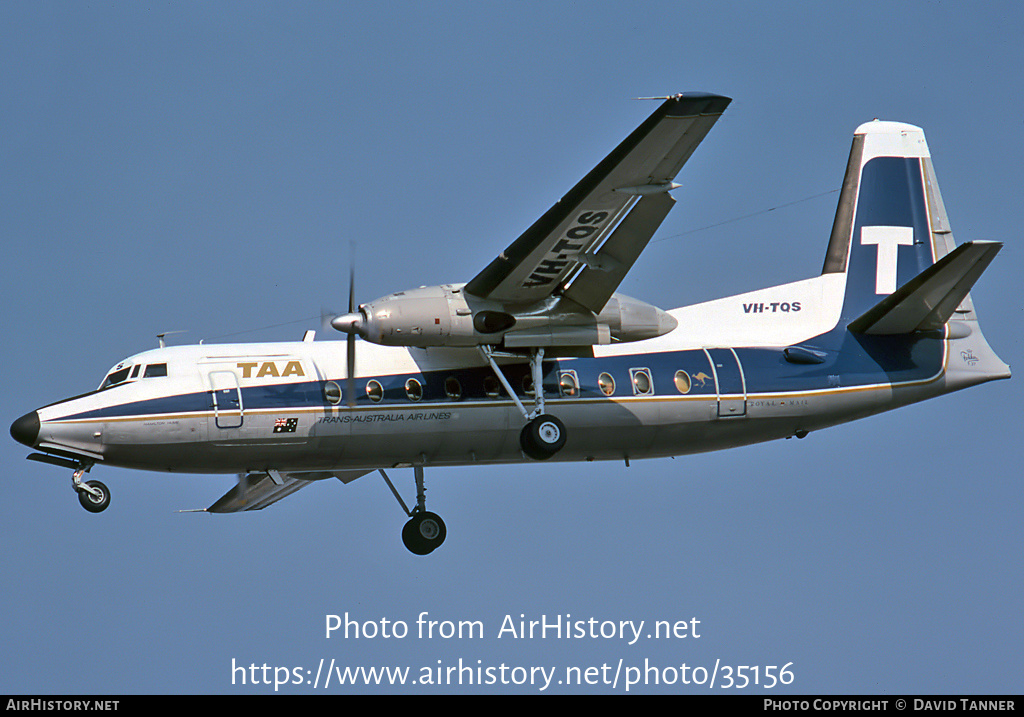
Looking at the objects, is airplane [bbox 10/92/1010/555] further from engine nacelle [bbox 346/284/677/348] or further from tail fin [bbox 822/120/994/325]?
tail fin [bbox 822/120/994/325]

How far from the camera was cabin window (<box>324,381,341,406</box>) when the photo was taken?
1892 cm

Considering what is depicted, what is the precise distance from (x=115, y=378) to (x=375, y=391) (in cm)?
366

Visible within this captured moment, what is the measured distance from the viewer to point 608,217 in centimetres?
1777

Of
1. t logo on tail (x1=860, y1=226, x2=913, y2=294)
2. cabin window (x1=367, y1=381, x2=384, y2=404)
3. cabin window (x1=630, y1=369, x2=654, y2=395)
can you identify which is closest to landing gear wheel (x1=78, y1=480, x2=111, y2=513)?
cabin window (x1=367, y1=381, x2=384, y2=404)

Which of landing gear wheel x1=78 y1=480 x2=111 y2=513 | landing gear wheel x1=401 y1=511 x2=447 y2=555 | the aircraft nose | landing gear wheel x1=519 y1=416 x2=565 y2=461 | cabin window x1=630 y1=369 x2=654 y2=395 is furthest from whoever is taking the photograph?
landing gear wheel x1=401 y1=511 x2=447 y2=555

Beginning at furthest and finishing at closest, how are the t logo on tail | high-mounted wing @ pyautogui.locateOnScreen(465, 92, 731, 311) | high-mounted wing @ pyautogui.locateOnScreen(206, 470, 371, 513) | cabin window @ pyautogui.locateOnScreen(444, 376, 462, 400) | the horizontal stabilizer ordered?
the t logo on tail < high-mounted wing @ pyautogui.locateOnScreen(206, 470, 371, 513) < the horizontal stabilizer < cabin window @ pyautogui.locateOnScreen(444, 376, 462, 400) < high-mounted wing @ pyautogui.locateOnScreen(465, 92, 731, 311)

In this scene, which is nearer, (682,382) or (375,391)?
(375,391)

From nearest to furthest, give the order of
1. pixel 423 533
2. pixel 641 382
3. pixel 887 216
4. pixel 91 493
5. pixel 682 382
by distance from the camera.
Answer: pixel 91 493 → pixel 641 382 → pixel 682 382 → pixel 423 533 → pixel 887 216

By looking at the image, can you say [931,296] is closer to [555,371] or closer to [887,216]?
[887,216]

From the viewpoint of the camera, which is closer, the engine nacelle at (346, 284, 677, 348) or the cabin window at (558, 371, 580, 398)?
the engine nacelle at (346, 284, 677, 348)

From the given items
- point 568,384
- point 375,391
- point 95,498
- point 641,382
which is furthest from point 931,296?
point 95,498

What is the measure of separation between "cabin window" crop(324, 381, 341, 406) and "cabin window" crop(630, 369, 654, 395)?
4463mm

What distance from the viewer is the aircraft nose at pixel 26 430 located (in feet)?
58.3
